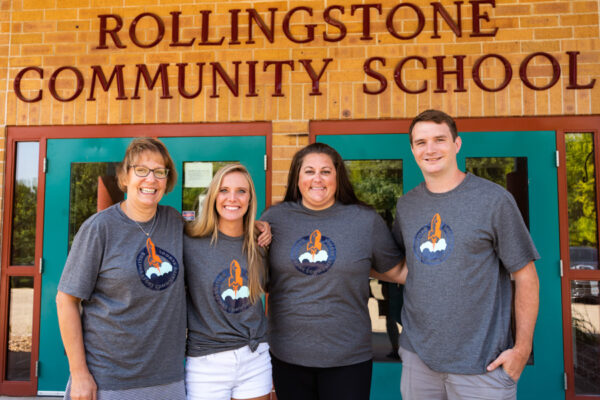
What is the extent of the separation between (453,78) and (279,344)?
103 inches

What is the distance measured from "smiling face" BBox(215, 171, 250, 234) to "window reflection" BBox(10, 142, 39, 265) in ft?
8.60

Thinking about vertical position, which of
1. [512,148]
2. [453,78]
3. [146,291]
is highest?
[453,78]

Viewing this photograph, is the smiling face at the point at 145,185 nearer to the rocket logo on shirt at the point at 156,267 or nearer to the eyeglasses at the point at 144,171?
the eyeglasses at the point at 144,171

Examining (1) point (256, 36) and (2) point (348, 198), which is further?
(1) point (256, 36)

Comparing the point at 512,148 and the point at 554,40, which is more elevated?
the point at 554,40

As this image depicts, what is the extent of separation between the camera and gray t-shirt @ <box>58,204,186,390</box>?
1.84 meters

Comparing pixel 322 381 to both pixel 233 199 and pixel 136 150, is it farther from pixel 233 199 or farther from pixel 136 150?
pixel 136 150

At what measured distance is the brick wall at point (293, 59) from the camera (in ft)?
12.0

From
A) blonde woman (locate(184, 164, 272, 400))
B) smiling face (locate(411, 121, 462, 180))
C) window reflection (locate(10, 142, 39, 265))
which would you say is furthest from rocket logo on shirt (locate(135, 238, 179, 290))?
window reflection (locate(10, 142, 39, 265))

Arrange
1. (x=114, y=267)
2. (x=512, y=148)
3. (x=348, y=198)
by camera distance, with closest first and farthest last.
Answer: (x=114, y=267) → (x=348, y=198) → (x=512, y=148)

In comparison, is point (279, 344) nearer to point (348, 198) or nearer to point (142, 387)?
point (142, 387)

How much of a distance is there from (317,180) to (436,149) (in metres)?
0.60

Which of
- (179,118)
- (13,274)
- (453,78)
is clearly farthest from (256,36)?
(13,274)

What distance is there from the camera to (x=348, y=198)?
8.04ft
